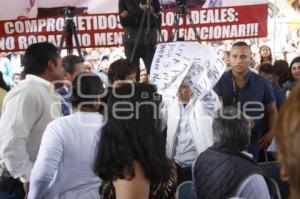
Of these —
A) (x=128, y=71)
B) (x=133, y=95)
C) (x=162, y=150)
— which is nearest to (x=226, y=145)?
(x=162, y=150)

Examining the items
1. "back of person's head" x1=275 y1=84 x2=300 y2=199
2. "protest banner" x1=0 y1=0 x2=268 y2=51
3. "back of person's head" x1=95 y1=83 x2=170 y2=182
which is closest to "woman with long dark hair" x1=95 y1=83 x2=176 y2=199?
"back of person's head" x1=95 y1=83 x2=170 y2=182

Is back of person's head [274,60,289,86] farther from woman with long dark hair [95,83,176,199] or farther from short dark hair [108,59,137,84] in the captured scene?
woman with long dark hair [95,83,176,199]

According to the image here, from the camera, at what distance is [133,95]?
1942mm

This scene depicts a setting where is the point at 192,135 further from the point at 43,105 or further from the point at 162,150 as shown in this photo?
the point at 162,150

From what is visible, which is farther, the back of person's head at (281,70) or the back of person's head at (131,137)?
the back of person's head at (281,70)

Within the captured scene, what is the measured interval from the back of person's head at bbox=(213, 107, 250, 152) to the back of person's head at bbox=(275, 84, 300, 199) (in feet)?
4.49

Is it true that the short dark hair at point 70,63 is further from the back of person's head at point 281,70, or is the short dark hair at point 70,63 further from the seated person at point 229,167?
the back of person's head at point 281,70

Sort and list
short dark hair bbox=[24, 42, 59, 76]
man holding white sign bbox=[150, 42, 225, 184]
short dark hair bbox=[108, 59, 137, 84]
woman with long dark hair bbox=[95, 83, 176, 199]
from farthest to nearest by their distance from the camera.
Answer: short dark hair bbox=[108, 59, 137, 84], man holding white sign bbox=[150, 42, 225, 184], short dark hair bbox=[24, 42, 59, 76], woman with long dark hair bbox=[95, 83, 176, 199]

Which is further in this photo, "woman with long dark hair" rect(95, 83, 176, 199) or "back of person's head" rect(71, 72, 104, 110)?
"back of person's head" rect(71, 72, 104, 110)

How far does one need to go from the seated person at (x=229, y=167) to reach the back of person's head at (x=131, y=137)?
17.0 inches

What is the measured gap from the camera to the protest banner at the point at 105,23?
608 centimetres

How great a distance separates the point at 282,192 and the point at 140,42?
2348 mm

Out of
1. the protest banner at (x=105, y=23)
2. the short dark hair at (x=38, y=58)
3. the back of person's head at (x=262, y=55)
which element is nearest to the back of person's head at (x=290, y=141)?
the short dark hair at (x=38, y=58)

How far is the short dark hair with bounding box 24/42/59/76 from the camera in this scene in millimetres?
2885
